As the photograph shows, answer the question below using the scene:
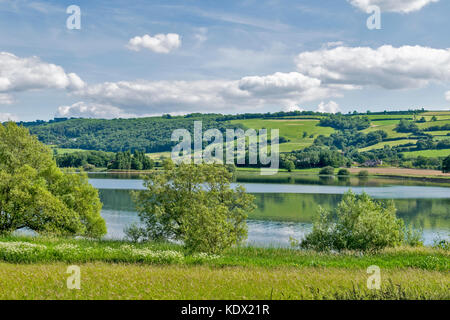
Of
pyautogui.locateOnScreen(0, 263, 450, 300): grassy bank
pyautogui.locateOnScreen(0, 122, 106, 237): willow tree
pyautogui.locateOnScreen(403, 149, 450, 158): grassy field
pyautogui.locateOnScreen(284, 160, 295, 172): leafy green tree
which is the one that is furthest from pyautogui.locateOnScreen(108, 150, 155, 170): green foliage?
pyautogui.locateOnScreen(0, 263, 450, 300): grassy bank

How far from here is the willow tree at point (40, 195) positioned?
2927cm

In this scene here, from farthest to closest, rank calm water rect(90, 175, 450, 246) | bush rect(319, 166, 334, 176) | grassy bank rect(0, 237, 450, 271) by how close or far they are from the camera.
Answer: bush rect(319, 166, 334, 176), calm water rect(90, 175, 450, 246), grassy bank rect(0, 237, 450, 271)

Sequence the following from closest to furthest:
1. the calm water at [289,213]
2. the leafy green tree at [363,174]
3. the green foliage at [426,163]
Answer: the calm water at [289,213]
the leafy green tree at [363,174]
the green foliage at [426,163]

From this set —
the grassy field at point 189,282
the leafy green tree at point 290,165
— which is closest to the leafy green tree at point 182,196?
the grassy field at point 189,282

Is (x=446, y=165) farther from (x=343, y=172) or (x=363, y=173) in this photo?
(x=343, y=172)

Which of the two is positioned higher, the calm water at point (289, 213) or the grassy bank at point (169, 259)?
the grassy bank at point (169, 259)

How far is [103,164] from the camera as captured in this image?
573 feet

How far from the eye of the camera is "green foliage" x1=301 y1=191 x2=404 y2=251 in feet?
80.4

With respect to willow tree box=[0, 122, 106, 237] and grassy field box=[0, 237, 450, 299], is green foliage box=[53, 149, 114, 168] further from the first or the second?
grassy field box=[0, 237, 450, 299]

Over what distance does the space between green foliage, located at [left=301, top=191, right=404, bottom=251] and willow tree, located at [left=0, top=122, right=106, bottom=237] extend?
17.1 metres

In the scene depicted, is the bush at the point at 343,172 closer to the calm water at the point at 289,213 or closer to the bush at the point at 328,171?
the bush at the point at 328,171

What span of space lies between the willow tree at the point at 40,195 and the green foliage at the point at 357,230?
17116mm
